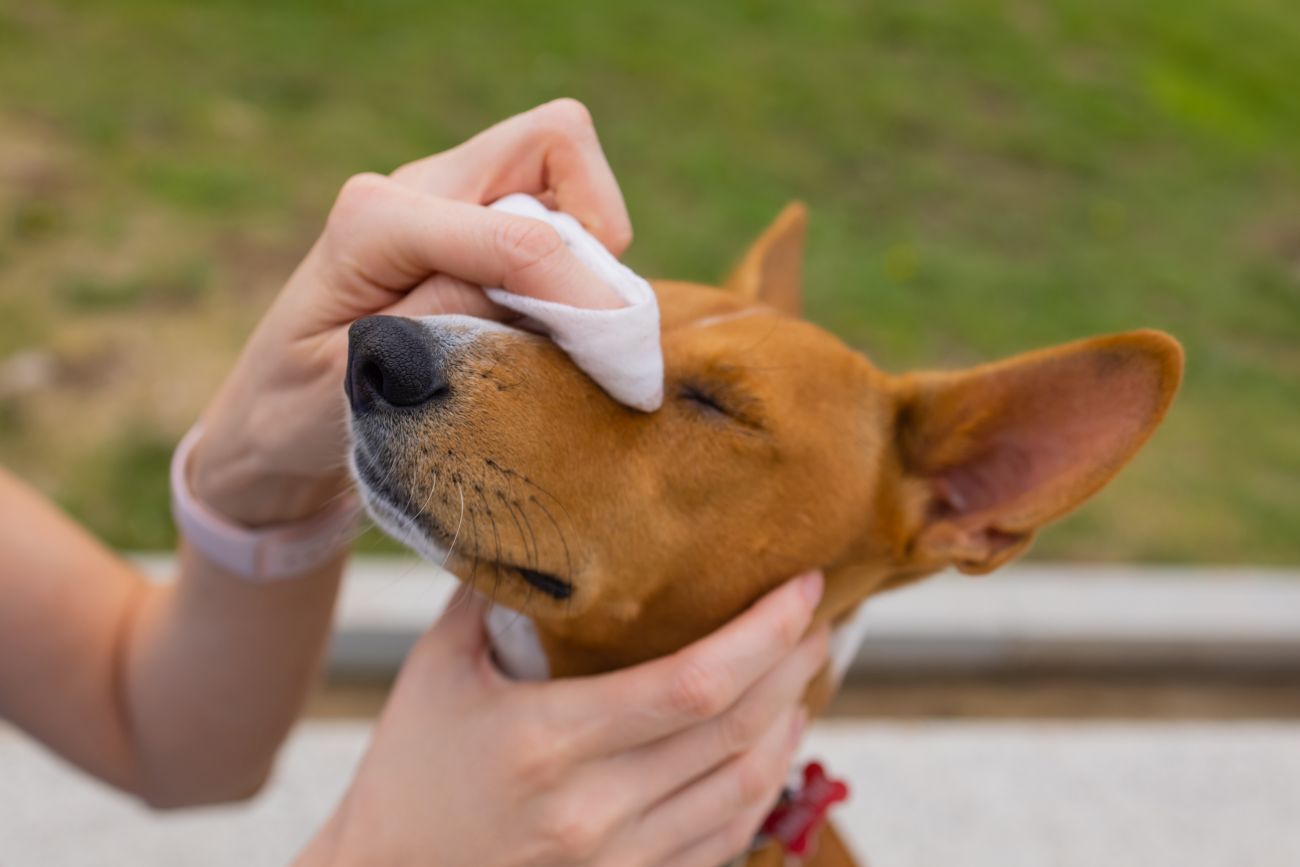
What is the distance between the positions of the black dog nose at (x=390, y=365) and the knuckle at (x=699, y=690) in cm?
51

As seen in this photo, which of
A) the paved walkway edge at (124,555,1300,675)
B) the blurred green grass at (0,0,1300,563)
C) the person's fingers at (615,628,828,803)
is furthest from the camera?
the blurred green grass at (0,0,1300,563)

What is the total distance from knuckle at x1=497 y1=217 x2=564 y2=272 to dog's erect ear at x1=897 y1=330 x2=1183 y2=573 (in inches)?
→ 32.7

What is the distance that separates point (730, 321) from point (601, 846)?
829 millimetres

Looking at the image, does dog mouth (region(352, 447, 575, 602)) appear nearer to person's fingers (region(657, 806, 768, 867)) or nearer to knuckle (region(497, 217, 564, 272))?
knuckle (region(497, 217, 564, 272))

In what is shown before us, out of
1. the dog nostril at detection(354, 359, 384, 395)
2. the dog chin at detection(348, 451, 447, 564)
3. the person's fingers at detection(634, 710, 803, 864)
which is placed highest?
the dog nostril at detection(354, 359, 384, 395)

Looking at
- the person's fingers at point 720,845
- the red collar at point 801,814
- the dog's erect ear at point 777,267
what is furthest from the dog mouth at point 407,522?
the dog's erect ear at point 777,267

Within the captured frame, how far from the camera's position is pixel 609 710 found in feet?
5.59

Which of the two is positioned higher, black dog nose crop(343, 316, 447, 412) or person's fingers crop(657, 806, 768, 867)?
black dog nose crop(343, 316, 447, 412)

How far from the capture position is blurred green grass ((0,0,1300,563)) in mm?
5258

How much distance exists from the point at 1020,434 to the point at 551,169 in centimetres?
91

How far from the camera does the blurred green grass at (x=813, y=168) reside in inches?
207

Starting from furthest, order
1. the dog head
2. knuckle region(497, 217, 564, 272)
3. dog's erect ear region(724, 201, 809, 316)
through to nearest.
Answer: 1. dog's erect ear region(724, 201, 809, 316)
2. the dog head
3. knuckle region(497, 217, 564, 272)

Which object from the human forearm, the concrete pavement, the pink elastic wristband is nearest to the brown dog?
the pink elastic wristband

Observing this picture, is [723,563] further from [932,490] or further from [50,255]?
[50,255]
